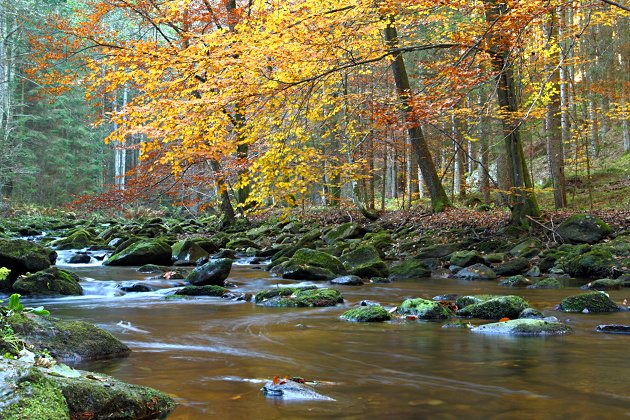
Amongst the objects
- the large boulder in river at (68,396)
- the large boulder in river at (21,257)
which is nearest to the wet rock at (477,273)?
the large boulder in river at (21,257)

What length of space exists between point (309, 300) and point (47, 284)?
374 cm

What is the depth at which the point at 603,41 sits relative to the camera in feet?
77.5

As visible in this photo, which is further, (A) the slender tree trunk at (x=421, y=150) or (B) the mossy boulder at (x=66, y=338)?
(A) the slender tree trunk at (x=421, y=150)

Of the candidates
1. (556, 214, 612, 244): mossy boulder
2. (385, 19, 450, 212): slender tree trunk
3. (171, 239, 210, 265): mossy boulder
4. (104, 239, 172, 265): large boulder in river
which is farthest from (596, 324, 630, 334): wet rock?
(385, 19, 450, 212): slender tree trunk

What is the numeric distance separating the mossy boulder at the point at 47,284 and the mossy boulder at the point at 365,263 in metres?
4.76

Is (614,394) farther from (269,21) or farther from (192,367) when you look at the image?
(269,21)

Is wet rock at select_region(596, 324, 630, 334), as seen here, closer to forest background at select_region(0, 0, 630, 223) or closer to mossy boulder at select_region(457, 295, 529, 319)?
mossy boulder at select_region(457, 295, 529, 319)

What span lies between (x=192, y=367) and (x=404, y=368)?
153cm

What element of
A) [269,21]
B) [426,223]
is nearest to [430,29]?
[426,223]

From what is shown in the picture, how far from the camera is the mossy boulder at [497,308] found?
623 cm

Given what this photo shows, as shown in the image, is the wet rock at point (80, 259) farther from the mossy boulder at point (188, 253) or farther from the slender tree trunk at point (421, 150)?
the slender tree trunk at point (421, 150)

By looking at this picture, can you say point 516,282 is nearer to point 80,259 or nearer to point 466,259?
point 466,259

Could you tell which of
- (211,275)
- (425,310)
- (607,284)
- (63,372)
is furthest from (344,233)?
(63,372)

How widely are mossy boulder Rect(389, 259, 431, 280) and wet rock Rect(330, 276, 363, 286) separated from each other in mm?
894
